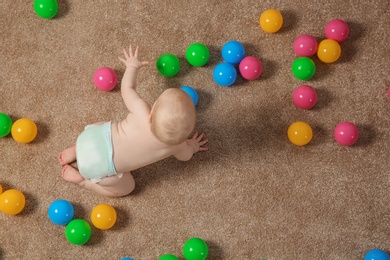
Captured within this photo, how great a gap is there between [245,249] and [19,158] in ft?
2.49

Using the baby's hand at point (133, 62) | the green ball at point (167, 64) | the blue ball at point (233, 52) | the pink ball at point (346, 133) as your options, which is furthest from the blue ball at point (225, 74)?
the pink ball at point (346, 133)

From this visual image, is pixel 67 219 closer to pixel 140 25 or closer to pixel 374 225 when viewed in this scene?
pixel 140 25

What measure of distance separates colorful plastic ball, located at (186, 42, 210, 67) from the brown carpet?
5cm

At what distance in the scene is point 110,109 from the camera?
181cm

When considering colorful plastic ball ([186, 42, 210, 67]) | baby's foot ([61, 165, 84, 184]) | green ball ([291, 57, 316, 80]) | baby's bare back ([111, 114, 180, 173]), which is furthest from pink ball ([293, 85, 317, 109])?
baby's foot ([61, 165, 84, 184])

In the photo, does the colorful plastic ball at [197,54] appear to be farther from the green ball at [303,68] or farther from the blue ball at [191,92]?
the green ball at [303,68]

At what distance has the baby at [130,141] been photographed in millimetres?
1417

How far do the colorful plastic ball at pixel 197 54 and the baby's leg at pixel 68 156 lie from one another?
461mm

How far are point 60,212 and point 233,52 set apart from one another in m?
0.72

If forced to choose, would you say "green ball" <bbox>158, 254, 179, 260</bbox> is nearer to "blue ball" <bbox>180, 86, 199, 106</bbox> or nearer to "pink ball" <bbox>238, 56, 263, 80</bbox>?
"blue ball" <bbox>180, 86, 199, 106</bbox>

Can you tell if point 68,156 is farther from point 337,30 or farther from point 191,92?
point 337,30

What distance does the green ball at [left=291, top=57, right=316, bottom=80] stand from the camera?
177cm

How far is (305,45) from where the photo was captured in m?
1.79

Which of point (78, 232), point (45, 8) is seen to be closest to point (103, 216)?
point (78, 232)
